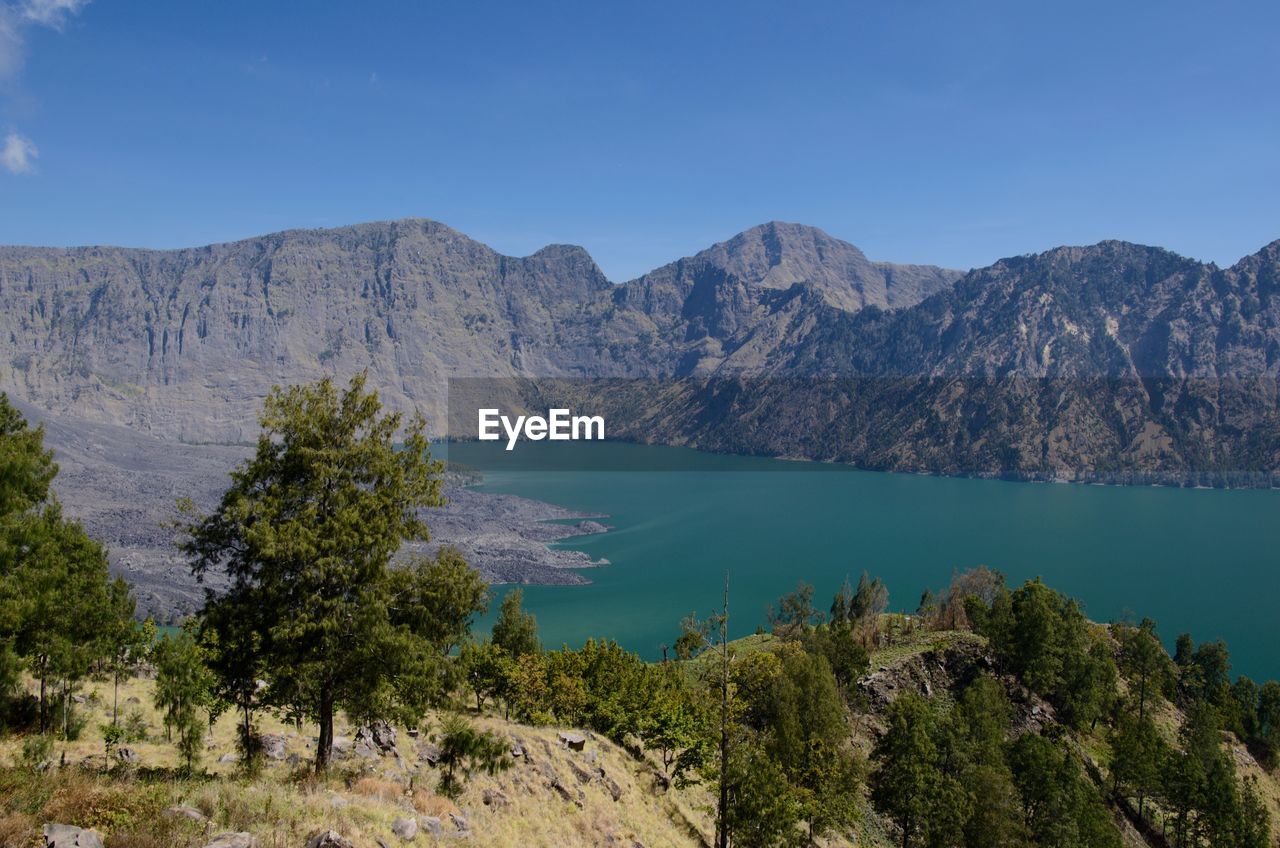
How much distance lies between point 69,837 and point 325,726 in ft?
26.0

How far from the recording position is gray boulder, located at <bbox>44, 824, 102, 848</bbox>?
1124 cm

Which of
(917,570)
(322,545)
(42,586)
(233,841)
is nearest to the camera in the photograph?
(233,841)

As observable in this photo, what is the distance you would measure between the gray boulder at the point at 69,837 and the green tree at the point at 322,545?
218 inches

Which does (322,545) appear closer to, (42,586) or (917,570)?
(42,586)

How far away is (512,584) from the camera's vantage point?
140500 mm

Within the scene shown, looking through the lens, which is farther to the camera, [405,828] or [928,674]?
[928,674]

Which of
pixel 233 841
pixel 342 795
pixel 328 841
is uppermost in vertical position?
pixel 233 841

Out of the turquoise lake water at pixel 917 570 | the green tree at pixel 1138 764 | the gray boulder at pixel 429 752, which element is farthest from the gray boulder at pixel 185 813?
the turquoise lake water at pixel 917 570

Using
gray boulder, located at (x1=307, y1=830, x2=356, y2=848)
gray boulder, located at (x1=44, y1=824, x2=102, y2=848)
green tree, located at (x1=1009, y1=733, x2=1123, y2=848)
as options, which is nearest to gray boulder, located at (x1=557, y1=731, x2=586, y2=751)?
gray boulder, located at (x1=307, y1=830, x2=356, y2=848)

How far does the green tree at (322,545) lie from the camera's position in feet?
57.0

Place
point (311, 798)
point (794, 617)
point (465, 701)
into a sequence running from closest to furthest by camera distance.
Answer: point (311, 798)
point (465, 701)
point (794, 617)

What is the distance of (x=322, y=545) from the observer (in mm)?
17297

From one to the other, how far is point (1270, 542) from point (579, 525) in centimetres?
15971

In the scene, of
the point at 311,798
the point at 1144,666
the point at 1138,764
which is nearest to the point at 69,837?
the point at 311,798
